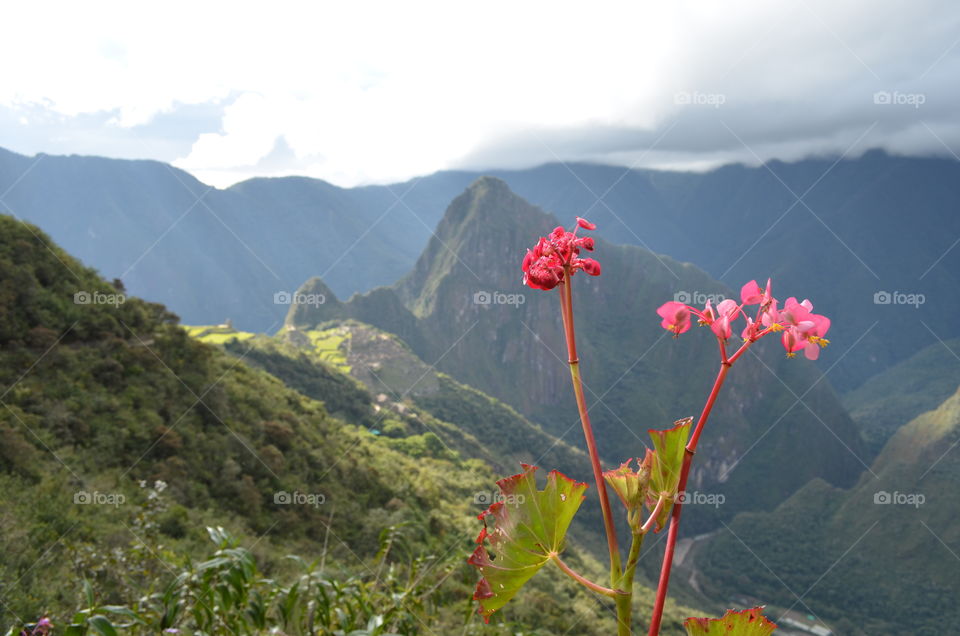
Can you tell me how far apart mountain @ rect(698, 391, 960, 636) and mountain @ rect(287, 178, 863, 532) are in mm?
20554

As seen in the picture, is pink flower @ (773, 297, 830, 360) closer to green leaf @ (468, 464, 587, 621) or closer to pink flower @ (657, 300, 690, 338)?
pink flower @ (657, 300, 690, 338)

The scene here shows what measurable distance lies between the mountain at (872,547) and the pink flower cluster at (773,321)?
62117 millimetres

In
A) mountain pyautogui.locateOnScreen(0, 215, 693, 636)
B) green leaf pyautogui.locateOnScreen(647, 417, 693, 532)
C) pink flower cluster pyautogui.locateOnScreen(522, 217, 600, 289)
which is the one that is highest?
pink flower cluster pyautogui.locateOnScreen(522, 217, 600, 289)

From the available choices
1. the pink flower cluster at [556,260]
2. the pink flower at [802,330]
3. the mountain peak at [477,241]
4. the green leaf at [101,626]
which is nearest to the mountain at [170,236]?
the mountain peak at [477,241]

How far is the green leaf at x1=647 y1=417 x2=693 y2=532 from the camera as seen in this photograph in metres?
0.66

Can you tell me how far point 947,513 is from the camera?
61594mm

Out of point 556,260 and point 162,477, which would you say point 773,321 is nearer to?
point 556,260

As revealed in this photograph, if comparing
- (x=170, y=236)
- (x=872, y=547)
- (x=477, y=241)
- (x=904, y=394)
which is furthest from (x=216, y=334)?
(x=904, y=394)

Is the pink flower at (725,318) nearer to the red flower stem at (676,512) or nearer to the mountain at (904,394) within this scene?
the red flower stem at (676,512)

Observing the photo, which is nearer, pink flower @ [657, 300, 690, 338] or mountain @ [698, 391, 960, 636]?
pink flower @ [657, 300, 690, 338]

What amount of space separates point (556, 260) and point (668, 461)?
0.93 feet

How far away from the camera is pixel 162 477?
10.1 metres

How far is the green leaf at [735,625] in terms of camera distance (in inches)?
27.6

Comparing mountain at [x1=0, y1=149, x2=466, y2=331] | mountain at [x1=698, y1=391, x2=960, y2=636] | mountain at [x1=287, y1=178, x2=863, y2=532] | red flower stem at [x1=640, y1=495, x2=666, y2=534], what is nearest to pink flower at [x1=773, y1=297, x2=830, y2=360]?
red flower stem at [x1=640, y1=495, x2=666, y2=534]
